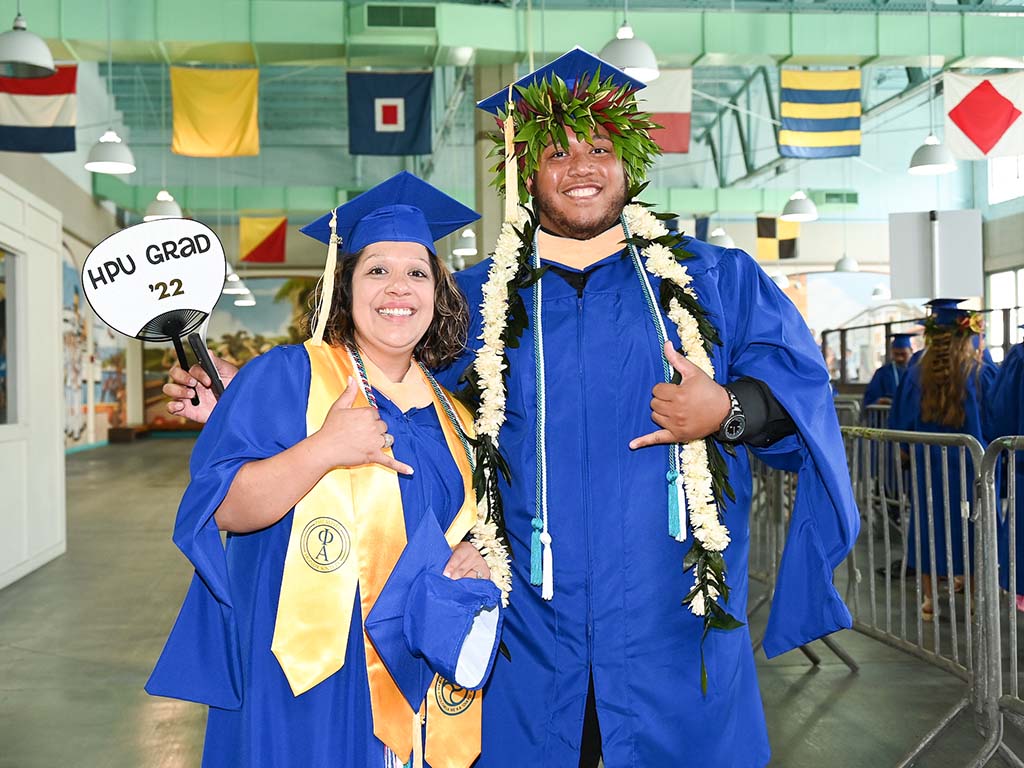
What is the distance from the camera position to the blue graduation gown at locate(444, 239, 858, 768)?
6.42ft

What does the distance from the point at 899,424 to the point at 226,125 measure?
7.16m

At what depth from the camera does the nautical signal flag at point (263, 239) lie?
1675 centimetres

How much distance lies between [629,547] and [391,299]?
2.31 feet

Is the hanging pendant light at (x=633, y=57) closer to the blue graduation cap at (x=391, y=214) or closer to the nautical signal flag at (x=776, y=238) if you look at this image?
the blue graduation cap at (x=391, y=214)

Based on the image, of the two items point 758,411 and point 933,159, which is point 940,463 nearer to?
point 758,411

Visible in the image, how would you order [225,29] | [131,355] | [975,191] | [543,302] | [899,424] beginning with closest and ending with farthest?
1. [543,302]
2. [899,424]
3. [225,29]
4. [975,191]
5. [131,355]

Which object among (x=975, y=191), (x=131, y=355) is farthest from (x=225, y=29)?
(x=975, y=191)

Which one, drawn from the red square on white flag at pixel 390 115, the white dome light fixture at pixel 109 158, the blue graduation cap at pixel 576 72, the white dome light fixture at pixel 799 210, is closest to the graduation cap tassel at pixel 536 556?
the blue graduation cap at pixel 576 72

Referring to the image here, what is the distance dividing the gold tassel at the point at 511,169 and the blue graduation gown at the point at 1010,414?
180 inches

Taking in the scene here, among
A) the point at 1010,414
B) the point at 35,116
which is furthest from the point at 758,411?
the point at 35,116

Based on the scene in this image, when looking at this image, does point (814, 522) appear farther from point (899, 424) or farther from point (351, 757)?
point (899, 424)

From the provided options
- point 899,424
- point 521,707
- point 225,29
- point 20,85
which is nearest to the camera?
point 521,707

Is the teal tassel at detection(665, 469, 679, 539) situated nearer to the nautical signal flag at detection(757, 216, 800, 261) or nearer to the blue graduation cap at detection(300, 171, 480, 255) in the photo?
the blue graduation cap at detection(300, 171, 480, 255)

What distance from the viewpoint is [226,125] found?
10.0 meters
